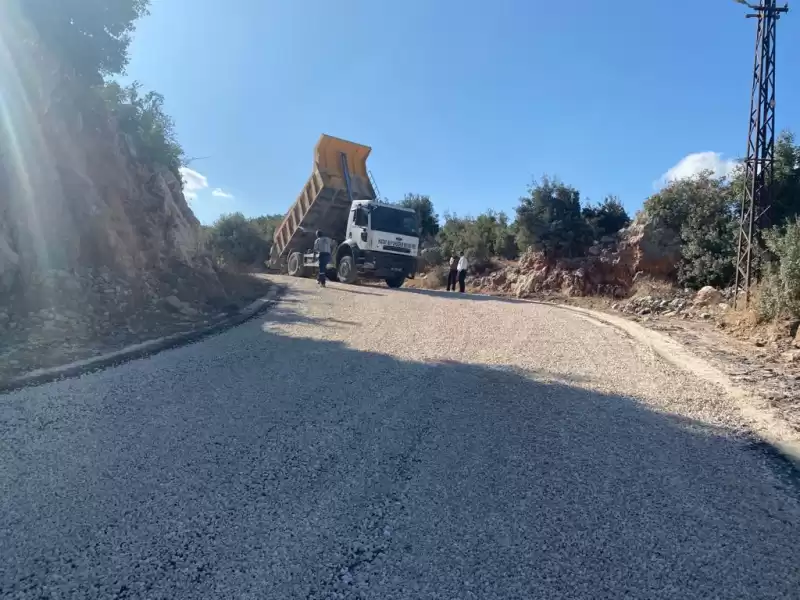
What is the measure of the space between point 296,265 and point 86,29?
11.5 m

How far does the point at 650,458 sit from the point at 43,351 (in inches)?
266

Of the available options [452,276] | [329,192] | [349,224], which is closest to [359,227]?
[349,224]

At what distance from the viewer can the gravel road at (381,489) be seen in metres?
2.72

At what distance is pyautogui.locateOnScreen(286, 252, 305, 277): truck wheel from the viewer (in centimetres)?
2241

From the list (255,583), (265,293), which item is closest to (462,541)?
(255,583)

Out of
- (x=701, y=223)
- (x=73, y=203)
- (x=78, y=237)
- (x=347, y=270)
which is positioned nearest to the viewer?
(x=78, y=237)

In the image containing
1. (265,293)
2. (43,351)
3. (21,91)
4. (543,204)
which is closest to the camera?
(43,351)

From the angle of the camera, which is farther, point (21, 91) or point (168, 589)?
point (21, 91)

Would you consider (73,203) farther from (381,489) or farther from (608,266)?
(608,266)

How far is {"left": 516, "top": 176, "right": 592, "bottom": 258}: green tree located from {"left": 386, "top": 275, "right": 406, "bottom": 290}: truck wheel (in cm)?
606

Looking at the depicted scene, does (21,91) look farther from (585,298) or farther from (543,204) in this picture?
(543,204)

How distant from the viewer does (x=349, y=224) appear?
19938 millimetres

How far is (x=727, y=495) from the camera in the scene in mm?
3744

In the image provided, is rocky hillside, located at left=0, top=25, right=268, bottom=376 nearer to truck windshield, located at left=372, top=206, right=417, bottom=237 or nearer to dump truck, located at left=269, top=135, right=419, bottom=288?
dump truck, located at left=269, top=135, right=419, bottom=288
